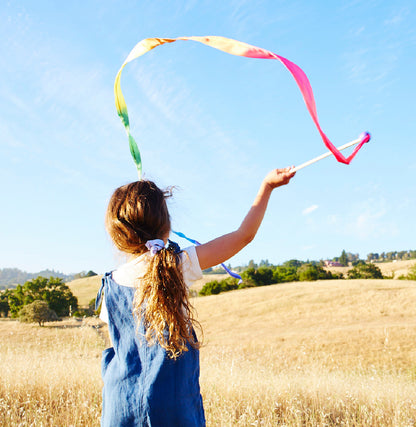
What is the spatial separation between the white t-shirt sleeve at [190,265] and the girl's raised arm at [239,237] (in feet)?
0.08

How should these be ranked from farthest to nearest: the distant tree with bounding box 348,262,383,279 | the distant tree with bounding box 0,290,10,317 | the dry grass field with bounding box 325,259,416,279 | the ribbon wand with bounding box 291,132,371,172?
1. the dry grass field with bounding box 325,259,416,279
2. the distant tree with bounding box 348,262,383,279
3. the distant tree with bounding box 0,290,10,317
4. the ribbon wand with bounding box 291,132,371,172

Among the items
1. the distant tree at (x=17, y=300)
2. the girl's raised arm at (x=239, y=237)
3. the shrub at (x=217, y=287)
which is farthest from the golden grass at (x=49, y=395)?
the shrub at (x=217, y=287)

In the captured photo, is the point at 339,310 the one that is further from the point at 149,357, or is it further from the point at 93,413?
the point at 149,357

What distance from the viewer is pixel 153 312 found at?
189cm

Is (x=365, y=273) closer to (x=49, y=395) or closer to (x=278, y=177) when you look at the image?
(x=49, y=395)

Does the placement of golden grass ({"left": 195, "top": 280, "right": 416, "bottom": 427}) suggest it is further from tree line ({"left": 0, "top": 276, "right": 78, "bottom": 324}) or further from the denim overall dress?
tree line ({"left": 0, "top": 276, "right": 78, "bottom": 324})

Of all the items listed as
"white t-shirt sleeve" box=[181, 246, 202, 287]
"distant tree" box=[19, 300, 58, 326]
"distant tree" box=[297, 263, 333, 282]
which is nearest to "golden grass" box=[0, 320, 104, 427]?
"white t-shirt sleeve" box=[181, 246, 202, 287]

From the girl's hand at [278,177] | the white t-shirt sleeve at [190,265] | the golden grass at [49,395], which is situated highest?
the girl's hand at [278,177]

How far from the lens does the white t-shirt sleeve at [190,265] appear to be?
196cm

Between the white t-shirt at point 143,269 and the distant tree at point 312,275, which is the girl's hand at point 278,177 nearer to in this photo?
the white t-shirt at point 143,269

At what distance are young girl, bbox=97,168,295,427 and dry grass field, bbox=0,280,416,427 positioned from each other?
75.5 inches

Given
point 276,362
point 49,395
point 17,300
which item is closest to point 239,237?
point 49,395

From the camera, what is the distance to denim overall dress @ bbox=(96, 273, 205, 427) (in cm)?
178

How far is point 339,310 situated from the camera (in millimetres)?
24969
